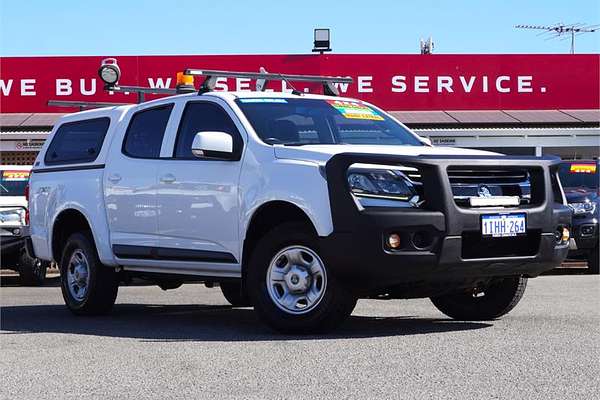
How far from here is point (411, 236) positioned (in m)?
7.21

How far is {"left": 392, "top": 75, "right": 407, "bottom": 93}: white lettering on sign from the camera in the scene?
85.4 ft

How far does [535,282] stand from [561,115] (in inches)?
526

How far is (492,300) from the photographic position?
855 centimetres

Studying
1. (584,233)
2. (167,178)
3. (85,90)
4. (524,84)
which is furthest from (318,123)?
(524,84)

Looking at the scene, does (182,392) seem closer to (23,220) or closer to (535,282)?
(535,282)

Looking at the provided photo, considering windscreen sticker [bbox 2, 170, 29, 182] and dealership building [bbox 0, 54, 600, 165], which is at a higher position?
dealership building [bbox 0, 54, 600, 165]

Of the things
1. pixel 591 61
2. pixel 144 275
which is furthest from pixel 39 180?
pixel 591 61

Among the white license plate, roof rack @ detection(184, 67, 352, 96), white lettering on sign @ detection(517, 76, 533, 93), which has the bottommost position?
the white license plate

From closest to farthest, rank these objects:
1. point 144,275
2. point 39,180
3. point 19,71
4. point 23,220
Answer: point 144,275 < point 39,180 < point 23,220 < point 19,71

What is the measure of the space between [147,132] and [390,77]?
17.2 metres

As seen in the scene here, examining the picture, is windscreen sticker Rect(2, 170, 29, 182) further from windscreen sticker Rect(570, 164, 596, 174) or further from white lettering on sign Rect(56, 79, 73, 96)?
white lettering on sign Rect(56, 79, 73, 96)

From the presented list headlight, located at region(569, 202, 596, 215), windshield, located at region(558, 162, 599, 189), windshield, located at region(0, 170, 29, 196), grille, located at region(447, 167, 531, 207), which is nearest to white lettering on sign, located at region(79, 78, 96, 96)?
windshield, located at region(0, 170, 29, 196)

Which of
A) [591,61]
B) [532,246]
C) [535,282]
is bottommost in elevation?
[535,282]

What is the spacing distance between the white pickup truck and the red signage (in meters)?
15.7
